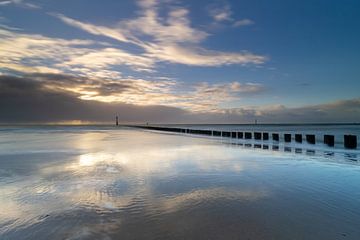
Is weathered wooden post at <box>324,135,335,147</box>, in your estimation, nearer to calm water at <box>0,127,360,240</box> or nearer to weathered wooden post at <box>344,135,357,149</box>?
weathered wooden post at <box>344,135,357,149</box>

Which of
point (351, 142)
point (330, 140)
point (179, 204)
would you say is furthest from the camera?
point (330, 140)

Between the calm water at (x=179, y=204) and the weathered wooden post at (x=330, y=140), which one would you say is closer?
the calm water at (x=179, y=204)

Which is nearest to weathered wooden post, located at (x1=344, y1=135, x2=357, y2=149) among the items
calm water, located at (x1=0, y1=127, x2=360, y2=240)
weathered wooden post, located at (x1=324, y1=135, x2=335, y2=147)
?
weathered wooden post, located at (x1=324, y1=135, x2=335, y2=147)

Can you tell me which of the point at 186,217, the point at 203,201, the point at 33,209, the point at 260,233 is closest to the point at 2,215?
the point at 33,209

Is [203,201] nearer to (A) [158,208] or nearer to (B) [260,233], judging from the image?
(A) [158,208]

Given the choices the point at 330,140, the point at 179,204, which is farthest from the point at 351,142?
the point at 179,204

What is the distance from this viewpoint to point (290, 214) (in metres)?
4.89

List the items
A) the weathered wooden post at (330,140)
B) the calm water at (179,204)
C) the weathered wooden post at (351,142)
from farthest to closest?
the weathered wooden post at (330,140)
the weathered wooden post at (351,142)
the calm water at (179,204)

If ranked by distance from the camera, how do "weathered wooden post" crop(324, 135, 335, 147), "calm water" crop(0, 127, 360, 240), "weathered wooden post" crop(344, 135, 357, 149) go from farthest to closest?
"weathered wooden post" crop(324, 135, 335, 147), "weathered wooden post" crop(344, 135, 357, 149), "calm water" crop(0, 127, 360, 240)

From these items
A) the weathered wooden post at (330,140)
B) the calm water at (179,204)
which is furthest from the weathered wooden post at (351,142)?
the calm water at (179,204)

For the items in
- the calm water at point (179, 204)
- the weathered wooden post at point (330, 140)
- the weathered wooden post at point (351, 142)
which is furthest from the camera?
the weathered wooden post at point (330, 140)

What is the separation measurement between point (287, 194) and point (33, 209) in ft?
18.1

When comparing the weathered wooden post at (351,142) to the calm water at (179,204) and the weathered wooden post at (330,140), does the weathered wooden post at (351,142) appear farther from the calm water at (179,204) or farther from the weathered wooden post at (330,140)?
the calm water at (179,204)

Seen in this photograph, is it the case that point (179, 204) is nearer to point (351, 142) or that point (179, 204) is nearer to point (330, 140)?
point (351, 142)
